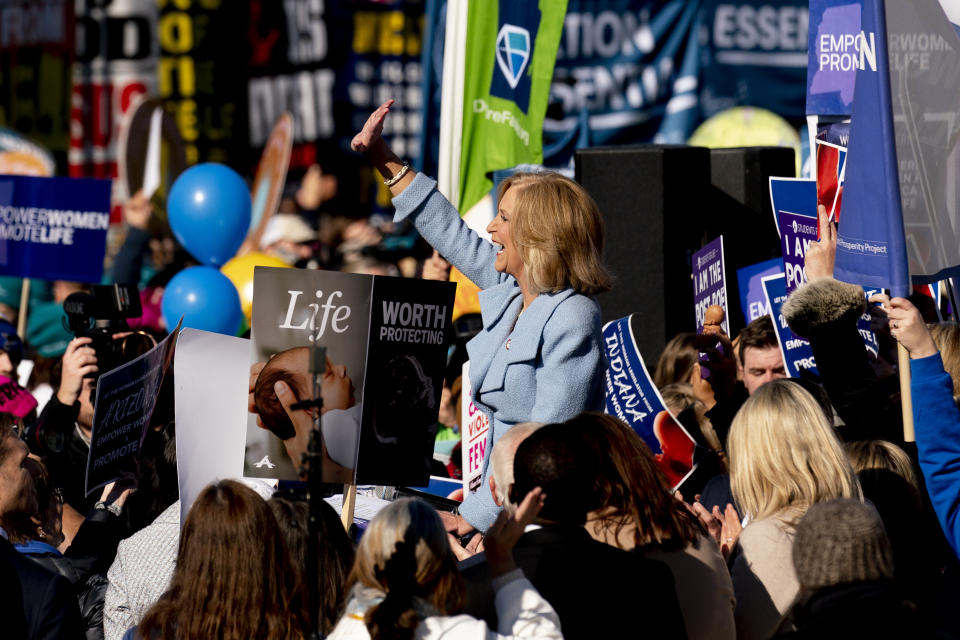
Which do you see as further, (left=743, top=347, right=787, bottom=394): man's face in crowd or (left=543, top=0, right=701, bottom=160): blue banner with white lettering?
(left=543, top=0, right=701, bottom=160): blue banner with white lettering

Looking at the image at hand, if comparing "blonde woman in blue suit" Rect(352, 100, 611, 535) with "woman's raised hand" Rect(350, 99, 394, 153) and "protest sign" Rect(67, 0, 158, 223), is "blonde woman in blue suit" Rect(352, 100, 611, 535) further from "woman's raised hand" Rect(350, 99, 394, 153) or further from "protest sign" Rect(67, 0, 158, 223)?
"protest sign" Rect(67, 0, 158, 223)

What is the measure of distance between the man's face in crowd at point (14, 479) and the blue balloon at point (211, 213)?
6.02 metres

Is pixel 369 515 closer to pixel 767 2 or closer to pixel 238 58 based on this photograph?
pixel 238 58

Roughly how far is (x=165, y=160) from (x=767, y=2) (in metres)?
6.76

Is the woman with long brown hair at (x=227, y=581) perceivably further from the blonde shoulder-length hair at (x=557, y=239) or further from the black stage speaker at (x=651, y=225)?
the black stage speaker at (x=651, y=225)

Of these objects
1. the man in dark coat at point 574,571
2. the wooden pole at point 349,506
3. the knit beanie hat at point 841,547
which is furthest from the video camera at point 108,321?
the knit beanie hat at point 841,547

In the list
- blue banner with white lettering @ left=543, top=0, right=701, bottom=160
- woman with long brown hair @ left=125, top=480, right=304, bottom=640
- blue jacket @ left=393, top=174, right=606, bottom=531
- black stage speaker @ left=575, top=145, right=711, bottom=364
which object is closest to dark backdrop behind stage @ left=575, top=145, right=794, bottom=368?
black stage speaker @ left=575, top=145, right=711, bottom=364

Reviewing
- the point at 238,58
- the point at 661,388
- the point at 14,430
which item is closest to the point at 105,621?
the point at 14,430

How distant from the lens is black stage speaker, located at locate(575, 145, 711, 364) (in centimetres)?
723

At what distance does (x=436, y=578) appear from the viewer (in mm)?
2740

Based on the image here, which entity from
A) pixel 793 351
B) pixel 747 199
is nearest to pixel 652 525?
pixel 793 351


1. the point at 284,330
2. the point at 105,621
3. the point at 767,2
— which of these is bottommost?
the point at 105,621

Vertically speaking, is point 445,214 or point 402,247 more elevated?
point 445,214

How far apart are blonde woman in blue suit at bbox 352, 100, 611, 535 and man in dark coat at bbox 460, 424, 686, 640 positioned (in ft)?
1.97
